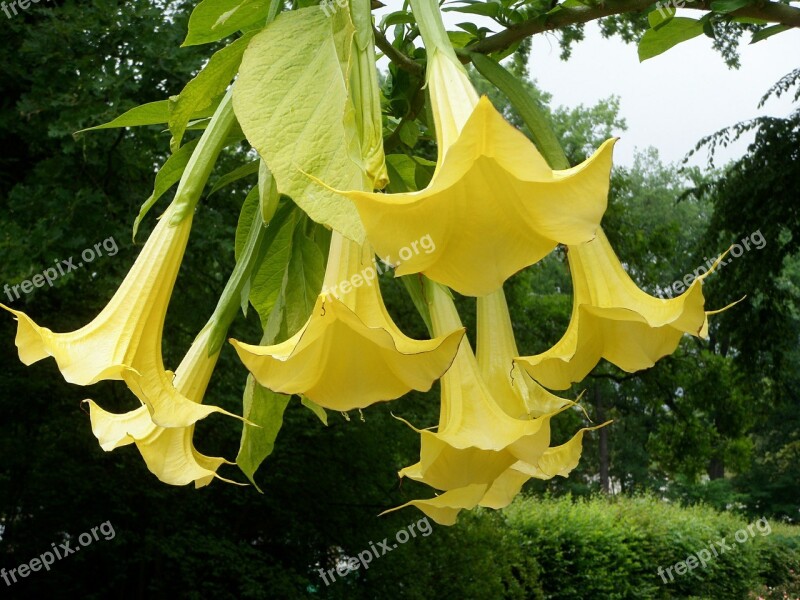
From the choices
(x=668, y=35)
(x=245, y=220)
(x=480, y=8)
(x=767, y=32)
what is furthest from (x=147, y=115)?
(x=767, y=32)

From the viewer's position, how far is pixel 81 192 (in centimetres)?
313

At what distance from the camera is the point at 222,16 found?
0.53m

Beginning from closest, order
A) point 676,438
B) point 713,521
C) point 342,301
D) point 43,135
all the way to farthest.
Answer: point 342,301, point 43,135, point 676,438, point 713,521

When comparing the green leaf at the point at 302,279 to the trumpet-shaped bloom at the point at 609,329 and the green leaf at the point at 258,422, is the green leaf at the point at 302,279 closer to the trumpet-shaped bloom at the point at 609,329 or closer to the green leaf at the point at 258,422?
the green leaf at the point at 258,422

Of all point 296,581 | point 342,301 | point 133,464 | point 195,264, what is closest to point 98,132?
point 195,264

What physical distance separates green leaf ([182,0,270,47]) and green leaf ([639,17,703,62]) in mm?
451

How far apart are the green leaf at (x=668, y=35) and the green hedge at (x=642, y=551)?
6.56m

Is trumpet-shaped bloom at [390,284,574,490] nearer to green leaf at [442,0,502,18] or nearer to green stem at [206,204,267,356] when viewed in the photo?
green stem at [206,204,267,356]

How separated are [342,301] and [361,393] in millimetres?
48

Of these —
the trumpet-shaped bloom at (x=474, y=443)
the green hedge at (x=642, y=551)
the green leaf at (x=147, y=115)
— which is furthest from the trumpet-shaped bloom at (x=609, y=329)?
the green hedge at (x=642, y=551)

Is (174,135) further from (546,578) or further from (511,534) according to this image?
(546,578)

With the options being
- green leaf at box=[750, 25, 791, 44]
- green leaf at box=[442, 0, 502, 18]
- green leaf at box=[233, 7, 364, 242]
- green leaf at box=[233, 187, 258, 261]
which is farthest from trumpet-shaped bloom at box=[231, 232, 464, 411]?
green leaf at box=[750, 25, 791, 44]

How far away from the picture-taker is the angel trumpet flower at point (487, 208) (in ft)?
1.05

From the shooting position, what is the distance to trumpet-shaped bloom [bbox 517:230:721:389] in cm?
46
